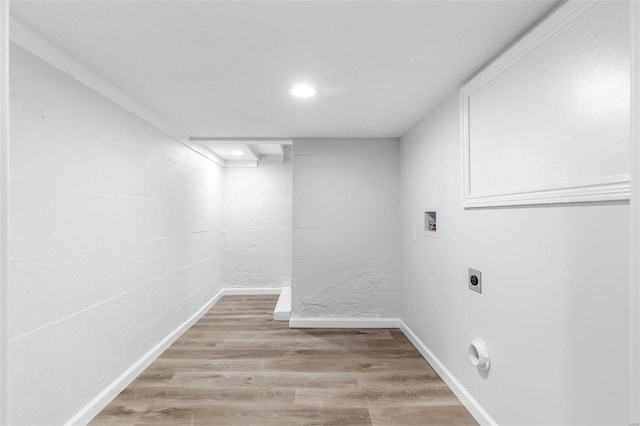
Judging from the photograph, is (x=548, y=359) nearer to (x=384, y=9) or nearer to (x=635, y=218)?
(x=635, y=218)

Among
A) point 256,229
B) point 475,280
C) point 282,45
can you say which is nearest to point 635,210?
point 475,280

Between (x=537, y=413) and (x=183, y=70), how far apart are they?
270 cm

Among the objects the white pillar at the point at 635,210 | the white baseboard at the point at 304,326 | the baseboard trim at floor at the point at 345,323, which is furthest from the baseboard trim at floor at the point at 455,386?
the white pillar at the point at 635,210

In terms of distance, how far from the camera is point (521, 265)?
1583 mm

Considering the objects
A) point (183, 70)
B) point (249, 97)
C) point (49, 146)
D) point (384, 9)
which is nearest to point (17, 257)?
point (49, 146)

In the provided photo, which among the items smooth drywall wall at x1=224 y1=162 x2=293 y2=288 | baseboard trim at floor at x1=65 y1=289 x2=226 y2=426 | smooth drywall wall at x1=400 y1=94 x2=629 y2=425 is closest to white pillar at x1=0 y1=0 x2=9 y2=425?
baseboard trim at floor at x1=65 y1=289 x2=226 y2=426

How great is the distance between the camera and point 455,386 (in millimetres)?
2254

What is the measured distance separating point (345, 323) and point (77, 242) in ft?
9.00

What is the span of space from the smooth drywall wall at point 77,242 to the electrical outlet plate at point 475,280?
2.45m

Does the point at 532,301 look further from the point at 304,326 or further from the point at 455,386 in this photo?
the point at 304,326

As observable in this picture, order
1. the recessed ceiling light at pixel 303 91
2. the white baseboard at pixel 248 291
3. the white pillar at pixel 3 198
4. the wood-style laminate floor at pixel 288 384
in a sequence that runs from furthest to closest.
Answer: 1. the white baseboard at pixel 248 291
2. the recessed ceiling light at pixel 303 91
3. the wood-style laminate floor at pixel 288 384
4. the white pillar at pixel 3 198

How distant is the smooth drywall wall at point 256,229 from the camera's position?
5.27m

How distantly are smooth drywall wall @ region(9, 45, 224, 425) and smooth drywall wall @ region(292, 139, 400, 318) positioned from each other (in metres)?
1.45

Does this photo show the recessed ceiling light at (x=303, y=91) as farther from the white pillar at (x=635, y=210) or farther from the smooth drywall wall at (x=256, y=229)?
the smooth drywall wall at (x=256, y=229)
